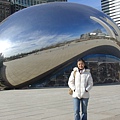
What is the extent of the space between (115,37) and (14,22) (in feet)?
24.4

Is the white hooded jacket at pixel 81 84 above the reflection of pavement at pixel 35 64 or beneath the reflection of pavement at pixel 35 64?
beneath

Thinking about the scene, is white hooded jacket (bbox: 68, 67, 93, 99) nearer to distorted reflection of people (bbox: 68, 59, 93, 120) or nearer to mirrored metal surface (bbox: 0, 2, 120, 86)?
distorted reflection of people (bbox: 68, 59, 93, 120)

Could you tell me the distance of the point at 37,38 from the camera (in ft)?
61.5

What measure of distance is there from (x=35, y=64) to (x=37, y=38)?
5.24 ft

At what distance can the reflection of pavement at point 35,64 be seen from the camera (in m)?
18.8

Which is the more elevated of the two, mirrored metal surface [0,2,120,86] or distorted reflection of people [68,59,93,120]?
mirrored metal surface [0,2,120,86]

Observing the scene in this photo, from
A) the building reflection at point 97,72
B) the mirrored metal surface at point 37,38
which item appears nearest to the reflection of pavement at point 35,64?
the mirrored metal surface at point 37,38

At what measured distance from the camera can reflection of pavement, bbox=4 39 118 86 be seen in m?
18.8

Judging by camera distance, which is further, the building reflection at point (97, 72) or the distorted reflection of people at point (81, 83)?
the building reflection at point (97, 72)

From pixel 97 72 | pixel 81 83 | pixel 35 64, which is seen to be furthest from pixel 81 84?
pixel 97 72

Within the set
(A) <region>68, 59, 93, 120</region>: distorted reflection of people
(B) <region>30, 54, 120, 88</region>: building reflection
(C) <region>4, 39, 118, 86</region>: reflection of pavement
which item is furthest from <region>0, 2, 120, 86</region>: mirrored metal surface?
(A) <region>68, 59, 93, 120</region>: distorted reflection of people

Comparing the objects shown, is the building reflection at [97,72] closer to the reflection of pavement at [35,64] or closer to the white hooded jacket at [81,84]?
the reflection of pavement at [35,64]

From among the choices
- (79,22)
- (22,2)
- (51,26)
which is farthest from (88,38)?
(22,2)

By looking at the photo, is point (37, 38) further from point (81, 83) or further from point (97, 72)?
point (81, 83)
